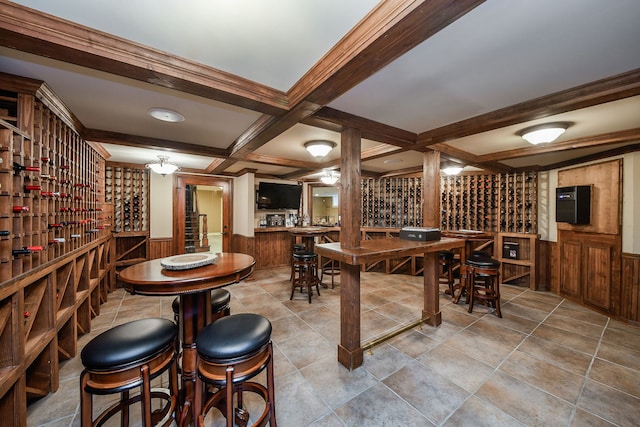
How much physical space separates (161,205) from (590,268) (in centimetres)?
725

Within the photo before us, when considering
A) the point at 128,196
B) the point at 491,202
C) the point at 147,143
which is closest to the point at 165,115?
the point at 147,143

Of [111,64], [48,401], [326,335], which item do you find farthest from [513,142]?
[48,401]

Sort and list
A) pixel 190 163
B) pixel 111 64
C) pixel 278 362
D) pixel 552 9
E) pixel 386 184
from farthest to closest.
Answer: pixel 386 184 → pixel 190 163 → pixel 278 362 → pixel 111 64 → pixel 552 9

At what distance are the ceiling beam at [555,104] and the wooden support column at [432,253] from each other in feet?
1.52

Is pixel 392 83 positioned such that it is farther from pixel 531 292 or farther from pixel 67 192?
pixel 531 292

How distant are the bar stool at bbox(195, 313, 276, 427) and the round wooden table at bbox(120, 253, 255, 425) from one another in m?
0.21

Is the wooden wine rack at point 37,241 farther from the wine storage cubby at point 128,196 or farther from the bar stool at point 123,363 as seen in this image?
the wine storage cubby at point 128,196

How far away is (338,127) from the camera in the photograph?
2201mm

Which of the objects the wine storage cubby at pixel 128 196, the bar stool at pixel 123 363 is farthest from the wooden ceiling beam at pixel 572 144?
the wine storage cubby at pixel 128 196

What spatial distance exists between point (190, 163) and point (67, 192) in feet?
7.94

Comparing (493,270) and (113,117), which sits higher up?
(113,117)

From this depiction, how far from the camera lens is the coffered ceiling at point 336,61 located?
1059 millimetres

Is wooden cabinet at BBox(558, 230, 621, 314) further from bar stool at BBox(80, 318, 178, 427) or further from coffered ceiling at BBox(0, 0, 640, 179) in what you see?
bar stool at BBox(80, 318, 178, 427)

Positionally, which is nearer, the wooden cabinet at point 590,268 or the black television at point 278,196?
the wooden cabinet at point 590,268
